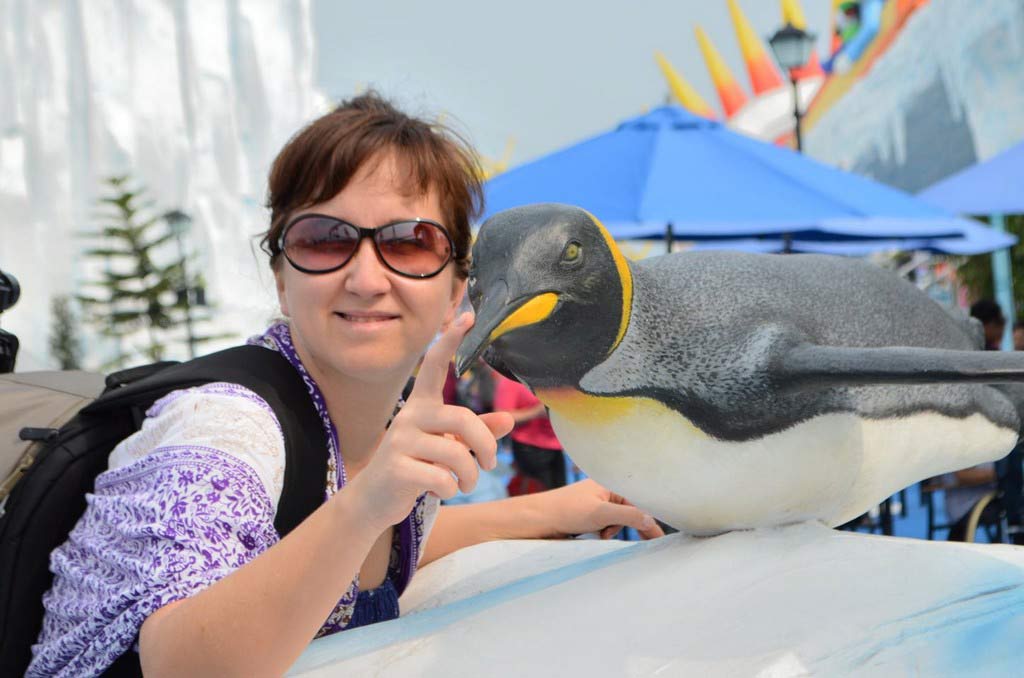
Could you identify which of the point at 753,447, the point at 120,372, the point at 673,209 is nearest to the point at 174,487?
the point at 120,372

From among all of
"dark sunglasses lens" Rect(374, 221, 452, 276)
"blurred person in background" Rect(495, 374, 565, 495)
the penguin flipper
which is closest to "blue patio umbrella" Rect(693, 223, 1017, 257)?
"blurred person in background" Rect(495, 374, 565, 495)

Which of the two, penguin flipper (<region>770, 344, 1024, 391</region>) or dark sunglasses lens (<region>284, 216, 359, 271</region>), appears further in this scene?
dark sunglasses lens (<region>284, 216, 359, 271</region>)

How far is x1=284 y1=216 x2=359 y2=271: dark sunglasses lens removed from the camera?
1.08m

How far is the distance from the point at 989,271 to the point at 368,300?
34.8ft

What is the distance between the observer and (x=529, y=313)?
0.83 metres

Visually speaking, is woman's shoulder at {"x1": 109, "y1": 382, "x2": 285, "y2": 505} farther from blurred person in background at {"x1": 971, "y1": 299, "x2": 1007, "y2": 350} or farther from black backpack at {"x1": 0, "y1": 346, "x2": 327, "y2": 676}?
blurred person in background at {"x1": 971, "y1": 299, "x2": 1007, "y2": 350}

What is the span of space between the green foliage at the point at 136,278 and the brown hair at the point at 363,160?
18729mm

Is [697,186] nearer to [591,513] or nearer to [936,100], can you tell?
[591,513]

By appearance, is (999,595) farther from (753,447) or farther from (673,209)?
(673,209)

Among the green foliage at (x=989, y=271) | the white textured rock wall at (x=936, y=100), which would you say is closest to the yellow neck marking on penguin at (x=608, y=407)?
the green foliage at (x=989, y=271)

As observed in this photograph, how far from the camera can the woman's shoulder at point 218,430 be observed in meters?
0.98

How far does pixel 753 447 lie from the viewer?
0.92m

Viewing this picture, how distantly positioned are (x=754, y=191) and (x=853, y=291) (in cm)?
274

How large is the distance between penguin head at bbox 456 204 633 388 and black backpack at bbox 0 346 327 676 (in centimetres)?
30
